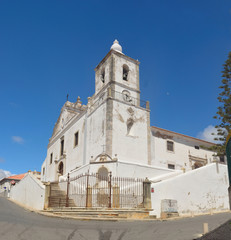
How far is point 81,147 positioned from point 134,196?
9.56 meters

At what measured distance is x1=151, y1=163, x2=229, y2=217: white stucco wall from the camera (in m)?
14.7

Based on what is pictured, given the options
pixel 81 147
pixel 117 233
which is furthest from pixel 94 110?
pixel 117 233

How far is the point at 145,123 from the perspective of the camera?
22938 mm

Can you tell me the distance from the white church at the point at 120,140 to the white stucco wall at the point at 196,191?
0.09 meters

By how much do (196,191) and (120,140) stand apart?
687 cm

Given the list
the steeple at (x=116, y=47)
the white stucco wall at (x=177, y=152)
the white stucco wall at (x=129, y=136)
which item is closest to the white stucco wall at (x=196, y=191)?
the white stucco wall at (x=129, y=136)

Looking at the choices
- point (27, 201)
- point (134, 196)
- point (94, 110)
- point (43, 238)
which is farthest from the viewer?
point (94, 110)

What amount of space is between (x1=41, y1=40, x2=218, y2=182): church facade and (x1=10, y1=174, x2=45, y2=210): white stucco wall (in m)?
3.41

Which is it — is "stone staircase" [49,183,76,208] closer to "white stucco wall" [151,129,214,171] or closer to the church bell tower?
"white stucco wall" [151,129,214,171]

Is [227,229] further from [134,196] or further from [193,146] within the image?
[193,146]

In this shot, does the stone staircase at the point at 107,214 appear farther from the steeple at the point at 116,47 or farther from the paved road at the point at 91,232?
the steeple at the point at 116,47

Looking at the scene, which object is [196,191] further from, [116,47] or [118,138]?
[116,47]

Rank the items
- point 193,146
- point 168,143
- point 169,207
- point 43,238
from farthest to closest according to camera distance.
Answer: point 193,146 → point 168,143 → point 169,207 → point 43,238

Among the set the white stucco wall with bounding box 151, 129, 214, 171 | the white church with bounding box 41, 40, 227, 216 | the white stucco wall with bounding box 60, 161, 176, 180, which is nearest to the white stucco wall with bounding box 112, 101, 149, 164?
the white church with bounding box 41, 40, 227, 216
